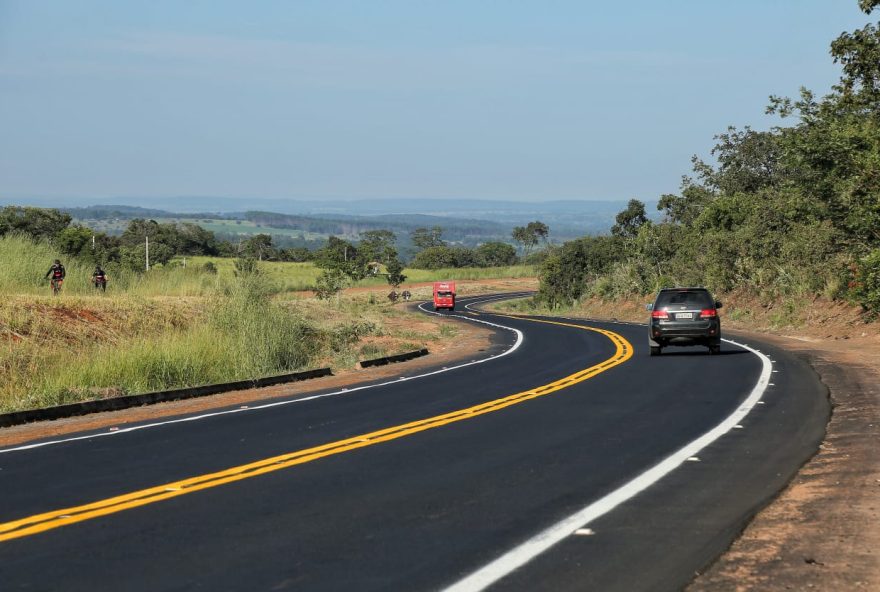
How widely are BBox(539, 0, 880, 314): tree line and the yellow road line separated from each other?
21946mm

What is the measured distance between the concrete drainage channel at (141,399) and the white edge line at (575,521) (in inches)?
368

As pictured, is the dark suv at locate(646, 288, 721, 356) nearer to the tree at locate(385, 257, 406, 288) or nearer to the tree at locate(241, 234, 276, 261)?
the tree at locate(385, 257, 406, 288)

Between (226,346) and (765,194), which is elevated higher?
(765,194)

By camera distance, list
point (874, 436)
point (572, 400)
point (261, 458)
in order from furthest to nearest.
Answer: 1. point (572, 400)
2. point (874, 436)
3. point (261, 458)

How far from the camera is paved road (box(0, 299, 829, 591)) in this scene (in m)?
6.97

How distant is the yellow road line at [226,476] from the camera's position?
8.31 m

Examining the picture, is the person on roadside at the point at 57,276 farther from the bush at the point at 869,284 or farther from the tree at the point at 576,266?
the tree at the point at 576,266

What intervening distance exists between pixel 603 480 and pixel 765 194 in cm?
5336

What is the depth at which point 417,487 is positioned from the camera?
A: 388 inches

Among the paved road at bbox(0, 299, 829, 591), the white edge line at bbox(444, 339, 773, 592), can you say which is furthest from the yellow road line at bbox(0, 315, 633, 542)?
the white edge line at bbox(444, 339, 773, 592)

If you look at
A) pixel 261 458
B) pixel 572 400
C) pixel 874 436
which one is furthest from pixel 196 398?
pixel 874 436

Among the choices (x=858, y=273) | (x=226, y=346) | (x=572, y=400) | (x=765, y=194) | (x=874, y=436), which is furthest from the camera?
(x=765, y=194)

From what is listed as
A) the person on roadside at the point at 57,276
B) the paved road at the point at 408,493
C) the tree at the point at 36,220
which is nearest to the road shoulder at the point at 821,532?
the paved road at the point at 408,493

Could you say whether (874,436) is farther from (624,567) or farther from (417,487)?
(624,567)
